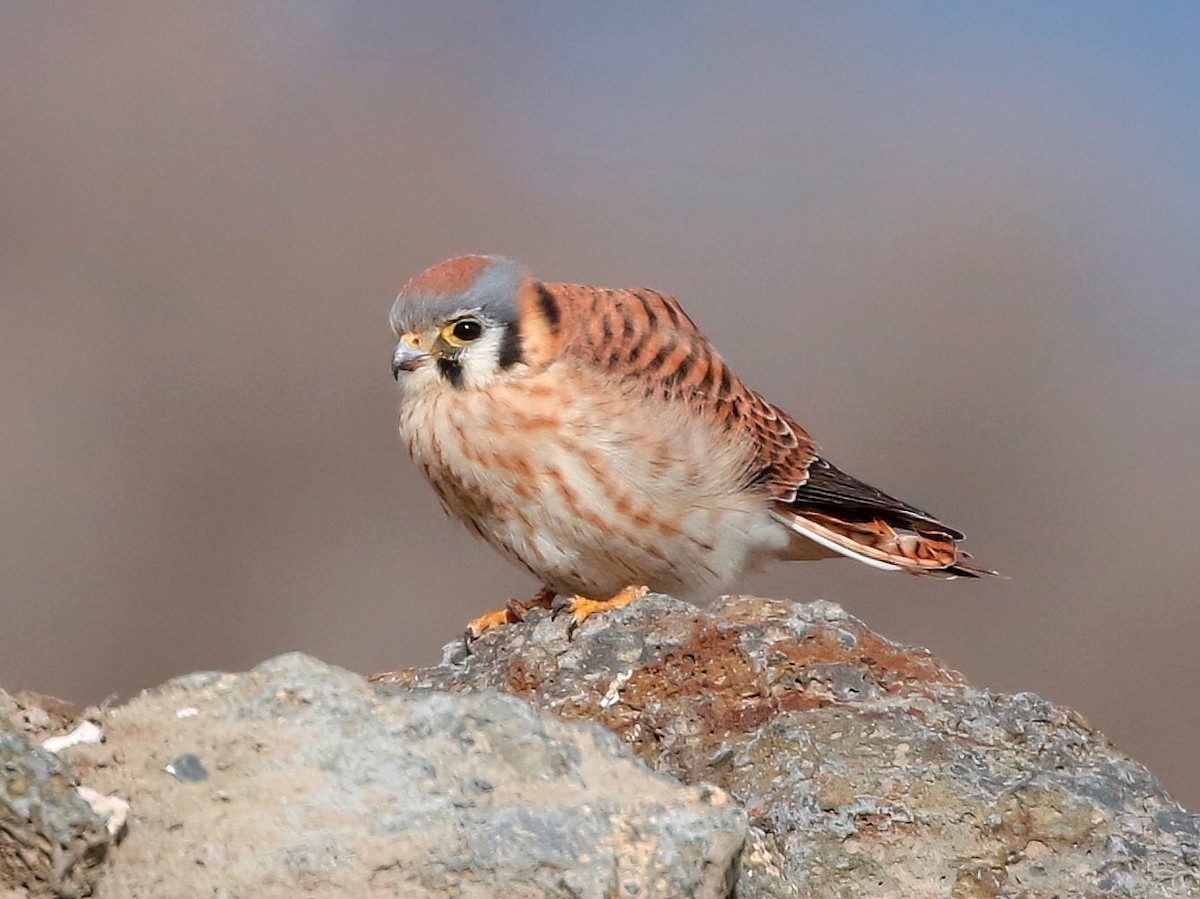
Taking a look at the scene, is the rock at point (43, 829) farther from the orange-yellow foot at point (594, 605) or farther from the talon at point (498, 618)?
the talon at point (498, 618)

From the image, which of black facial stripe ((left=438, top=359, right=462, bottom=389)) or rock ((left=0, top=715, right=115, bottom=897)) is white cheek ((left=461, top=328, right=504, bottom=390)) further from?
rock ((left=0, top=715, right=115, bottom=897))

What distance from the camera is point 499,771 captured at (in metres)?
1.78

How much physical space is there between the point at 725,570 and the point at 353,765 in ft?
7.20

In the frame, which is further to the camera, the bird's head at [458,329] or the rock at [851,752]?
the bird's head at [458,329]

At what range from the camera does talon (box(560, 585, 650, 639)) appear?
294 cm

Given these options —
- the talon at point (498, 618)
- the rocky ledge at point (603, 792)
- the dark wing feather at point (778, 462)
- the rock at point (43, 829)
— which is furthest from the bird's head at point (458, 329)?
the rock at point (43, 829)

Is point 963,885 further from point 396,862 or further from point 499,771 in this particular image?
point 396,862

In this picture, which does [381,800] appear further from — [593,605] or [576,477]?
[576,477]

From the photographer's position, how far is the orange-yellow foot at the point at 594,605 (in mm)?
2977

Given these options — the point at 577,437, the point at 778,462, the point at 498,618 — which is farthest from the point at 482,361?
the point at 778,462

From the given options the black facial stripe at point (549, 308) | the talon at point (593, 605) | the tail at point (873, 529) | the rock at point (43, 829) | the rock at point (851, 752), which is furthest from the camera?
the tail at point (873, 529)

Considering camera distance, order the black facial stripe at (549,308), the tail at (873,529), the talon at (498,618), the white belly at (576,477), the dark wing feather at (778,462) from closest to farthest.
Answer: the talon at (498,618) → the white belly at (576,477) → the black facial stripe at (549,308) → the dark wing feather at (778,462) → the tail at (873,529)

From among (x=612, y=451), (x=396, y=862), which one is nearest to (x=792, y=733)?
(x=396, y=862)

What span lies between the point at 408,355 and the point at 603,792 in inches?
82.4
